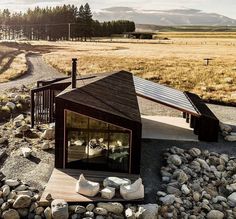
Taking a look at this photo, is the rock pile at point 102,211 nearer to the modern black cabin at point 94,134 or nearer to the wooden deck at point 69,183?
the wooden deck at point 69,183

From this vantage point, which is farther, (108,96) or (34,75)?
(34,75)

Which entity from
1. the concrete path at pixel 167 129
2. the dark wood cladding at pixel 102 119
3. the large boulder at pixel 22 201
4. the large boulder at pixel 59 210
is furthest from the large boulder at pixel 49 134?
the large boulder at pixel 59 210

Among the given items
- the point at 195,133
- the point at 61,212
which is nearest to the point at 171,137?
the point at 195,133

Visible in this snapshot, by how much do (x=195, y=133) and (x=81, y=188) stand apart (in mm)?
11833

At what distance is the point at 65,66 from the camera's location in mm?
59438

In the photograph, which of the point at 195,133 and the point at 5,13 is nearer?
the point at 195,133

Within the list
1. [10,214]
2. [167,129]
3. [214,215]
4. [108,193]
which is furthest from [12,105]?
[214,215]

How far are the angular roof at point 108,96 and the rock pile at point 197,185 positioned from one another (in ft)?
11.0

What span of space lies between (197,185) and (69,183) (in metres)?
6.10

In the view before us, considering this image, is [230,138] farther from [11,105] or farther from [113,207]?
[11,105]

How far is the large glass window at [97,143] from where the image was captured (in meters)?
19.0

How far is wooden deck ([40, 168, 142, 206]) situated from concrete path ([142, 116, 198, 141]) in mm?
7316

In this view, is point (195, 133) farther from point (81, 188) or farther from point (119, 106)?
point (81, 188)

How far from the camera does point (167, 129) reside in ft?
89.8
